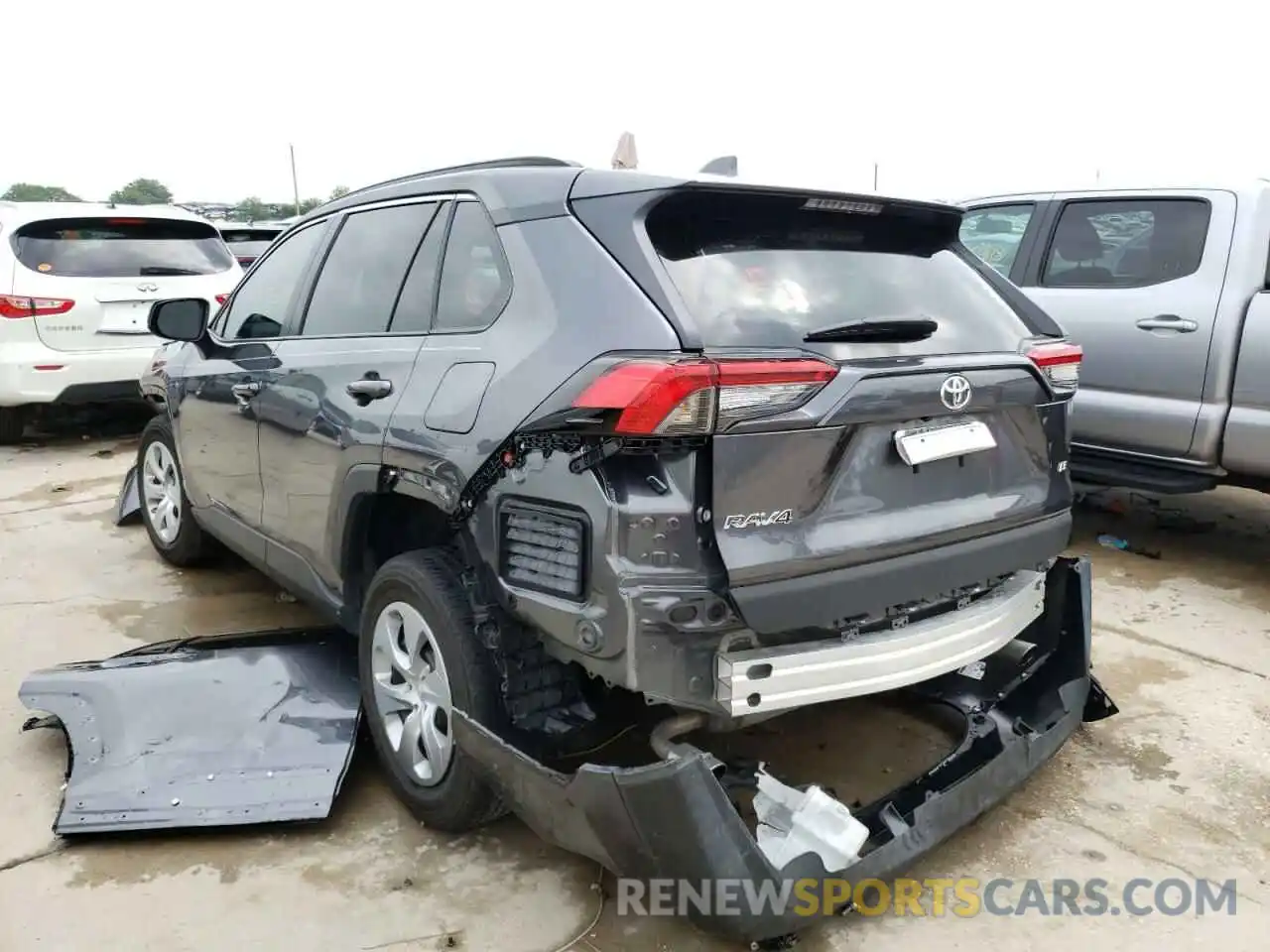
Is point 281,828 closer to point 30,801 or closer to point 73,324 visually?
point 30,801

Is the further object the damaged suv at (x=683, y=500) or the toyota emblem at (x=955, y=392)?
the toyota emblem at (x=955, y=392)

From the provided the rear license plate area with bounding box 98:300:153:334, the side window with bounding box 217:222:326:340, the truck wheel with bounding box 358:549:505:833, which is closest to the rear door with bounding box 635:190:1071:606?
the truck wheel with bounding box 358:549:505:833

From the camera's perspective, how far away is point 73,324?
7812 millimetres

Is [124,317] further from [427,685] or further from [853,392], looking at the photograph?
[853,392]

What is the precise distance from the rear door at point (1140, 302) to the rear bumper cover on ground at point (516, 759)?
7.30ft

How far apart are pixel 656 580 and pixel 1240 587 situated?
403 centimetres

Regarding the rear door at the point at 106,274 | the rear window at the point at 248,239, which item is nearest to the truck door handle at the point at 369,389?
the rear door at the point at 106,274

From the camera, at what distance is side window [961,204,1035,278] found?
577 cm

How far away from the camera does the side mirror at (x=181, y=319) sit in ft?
13.8

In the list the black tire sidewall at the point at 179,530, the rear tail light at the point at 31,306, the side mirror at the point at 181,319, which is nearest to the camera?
the side mirror at the point at 181,319

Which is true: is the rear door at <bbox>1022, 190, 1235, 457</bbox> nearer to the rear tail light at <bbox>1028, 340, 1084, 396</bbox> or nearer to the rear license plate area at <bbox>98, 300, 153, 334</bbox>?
the rear tail light at <bbox>1028, 340, 1084, 396</bbox>

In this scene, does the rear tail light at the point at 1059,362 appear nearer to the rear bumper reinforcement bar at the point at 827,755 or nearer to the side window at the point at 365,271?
the rear bumper reinforcement bar at the point at 827,755

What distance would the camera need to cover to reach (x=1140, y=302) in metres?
5.05

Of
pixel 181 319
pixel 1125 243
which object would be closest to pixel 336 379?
pixel 181 319
